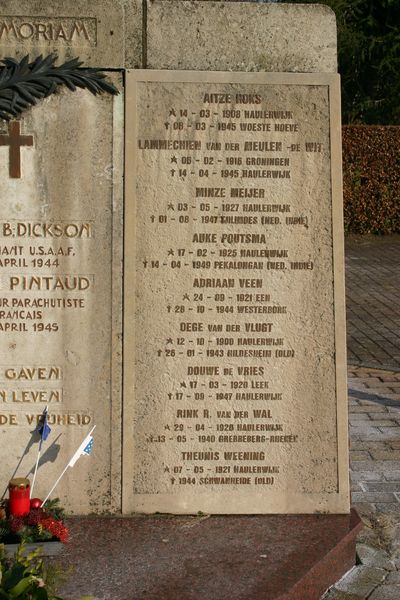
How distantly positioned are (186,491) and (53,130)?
198cm

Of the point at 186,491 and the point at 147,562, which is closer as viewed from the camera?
the point at 147,562

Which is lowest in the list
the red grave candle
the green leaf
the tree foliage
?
the red grave candle

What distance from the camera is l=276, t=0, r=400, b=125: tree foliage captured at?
23453mm

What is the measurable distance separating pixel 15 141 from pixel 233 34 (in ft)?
4.09

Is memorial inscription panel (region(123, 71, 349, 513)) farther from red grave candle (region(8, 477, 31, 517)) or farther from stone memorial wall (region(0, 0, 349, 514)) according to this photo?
red grave candle (region(8, 477, 31, 517))

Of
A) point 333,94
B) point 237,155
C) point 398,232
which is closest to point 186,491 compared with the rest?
point 237,155

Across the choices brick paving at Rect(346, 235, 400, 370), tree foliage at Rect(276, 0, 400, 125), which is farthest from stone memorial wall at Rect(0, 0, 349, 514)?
tree foliage at Rect(276, 0, 400, 125)

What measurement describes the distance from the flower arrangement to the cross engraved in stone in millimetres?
1706

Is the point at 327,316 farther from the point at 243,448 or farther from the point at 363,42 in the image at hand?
the point at 363,42

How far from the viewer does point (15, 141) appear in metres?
4.22

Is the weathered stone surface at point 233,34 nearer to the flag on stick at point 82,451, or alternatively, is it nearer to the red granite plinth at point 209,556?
the flag on stick at point 82,451

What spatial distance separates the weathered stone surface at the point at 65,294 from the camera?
425cm

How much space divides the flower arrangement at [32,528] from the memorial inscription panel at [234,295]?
519mm

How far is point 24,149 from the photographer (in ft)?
13.9
